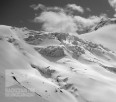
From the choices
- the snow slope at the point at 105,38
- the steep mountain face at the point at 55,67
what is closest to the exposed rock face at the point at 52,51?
the steep mountain face at the point at 55,67

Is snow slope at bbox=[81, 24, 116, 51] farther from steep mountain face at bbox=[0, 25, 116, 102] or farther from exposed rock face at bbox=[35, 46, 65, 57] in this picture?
exposed rock face at bbox=[35, 46, 65, 57]

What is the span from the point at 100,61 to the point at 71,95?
46.2 feet

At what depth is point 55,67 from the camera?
140 ft

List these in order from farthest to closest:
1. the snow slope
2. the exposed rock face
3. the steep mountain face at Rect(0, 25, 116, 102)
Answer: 1. the snow slope
2. the exposed rock face
3. the steep mountain face at Rect(0, 25, 116, 102)

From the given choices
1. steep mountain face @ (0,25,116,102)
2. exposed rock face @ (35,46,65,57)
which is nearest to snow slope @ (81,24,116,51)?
steep mountain face @ (0,25,116,102)

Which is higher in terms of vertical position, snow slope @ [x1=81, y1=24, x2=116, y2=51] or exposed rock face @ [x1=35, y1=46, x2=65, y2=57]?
snow slope @ [x1=81, y1=24, x2=116, y2=51]

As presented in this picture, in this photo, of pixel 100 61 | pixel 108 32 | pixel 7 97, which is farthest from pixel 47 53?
pixel 108 32

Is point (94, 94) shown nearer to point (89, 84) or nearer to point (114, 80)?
point (89, 84)

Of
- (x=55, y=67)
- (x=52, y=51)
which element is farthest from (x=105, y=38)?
(x=55, y=67)

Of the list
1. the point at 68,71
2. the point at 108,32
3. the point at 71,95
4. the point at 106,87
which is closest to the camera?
the point at 71,95

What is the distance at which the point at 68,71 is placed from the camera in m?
41.5

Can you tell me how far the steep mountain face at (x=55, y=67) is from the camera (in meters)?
35.5

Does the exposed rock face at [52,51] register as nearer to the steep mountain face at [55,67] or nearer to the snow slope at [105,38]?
the steep mountain face at [55,67]

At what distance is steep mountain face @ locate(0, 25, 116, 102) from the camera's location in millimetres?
35531
